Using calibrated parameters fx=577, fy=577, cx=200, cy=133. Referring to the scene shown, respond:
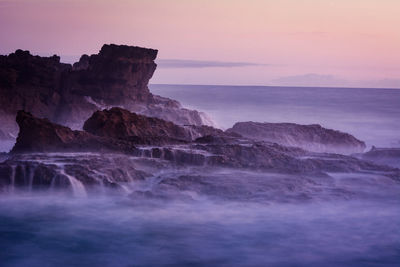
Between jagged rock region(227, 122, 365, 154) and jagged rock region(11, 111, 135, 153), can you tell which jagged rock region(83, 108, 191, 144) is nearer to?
jagged rock region(11, 111, 135, 153)

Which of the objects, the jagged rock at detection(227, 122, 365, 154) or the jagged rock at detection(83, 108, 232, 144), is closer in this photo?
the jagged rock at detection(83, 108, 232, 144)

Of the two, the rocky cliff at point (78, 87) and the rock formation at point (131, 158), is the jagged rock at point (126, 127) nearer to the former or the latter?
the rock formation at point (131, 158)

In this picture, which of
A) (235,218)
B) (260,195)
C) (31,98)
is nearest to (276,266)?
(235,218)

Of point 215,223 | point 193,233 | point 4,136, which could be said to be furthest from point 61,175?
point 4,136

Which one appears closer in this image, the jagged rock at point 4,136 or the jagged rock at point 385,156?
the jagged rock at point 385,156

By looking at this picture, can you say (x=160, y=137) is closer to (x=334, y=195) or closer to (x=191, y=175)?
(x=191, y=175)

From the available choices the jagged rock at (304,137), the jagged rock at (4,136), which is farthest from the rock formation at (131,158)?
the jagged rock at (4,136)

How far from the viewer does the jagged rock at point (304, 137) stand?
24719 millimetres

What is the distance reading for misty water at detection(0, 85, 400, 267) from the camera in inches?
452

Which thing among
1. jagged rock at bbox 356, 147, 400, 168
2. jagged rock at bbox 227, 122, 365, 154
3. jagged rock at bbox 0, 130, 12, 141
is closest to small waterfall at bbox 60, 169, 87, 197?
jagged rock at bbox 0, 130, 12, 141

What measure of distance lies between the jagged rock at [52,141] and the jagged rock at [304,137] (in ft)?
29.1

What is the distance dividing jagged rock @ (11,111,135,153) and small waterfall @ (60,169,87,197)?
2192 millimetres

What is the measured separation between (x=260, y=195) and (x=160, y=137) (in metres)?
4.38

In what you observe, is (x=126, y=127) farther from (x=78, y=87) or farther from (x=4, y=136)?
(x=78, y=87)
